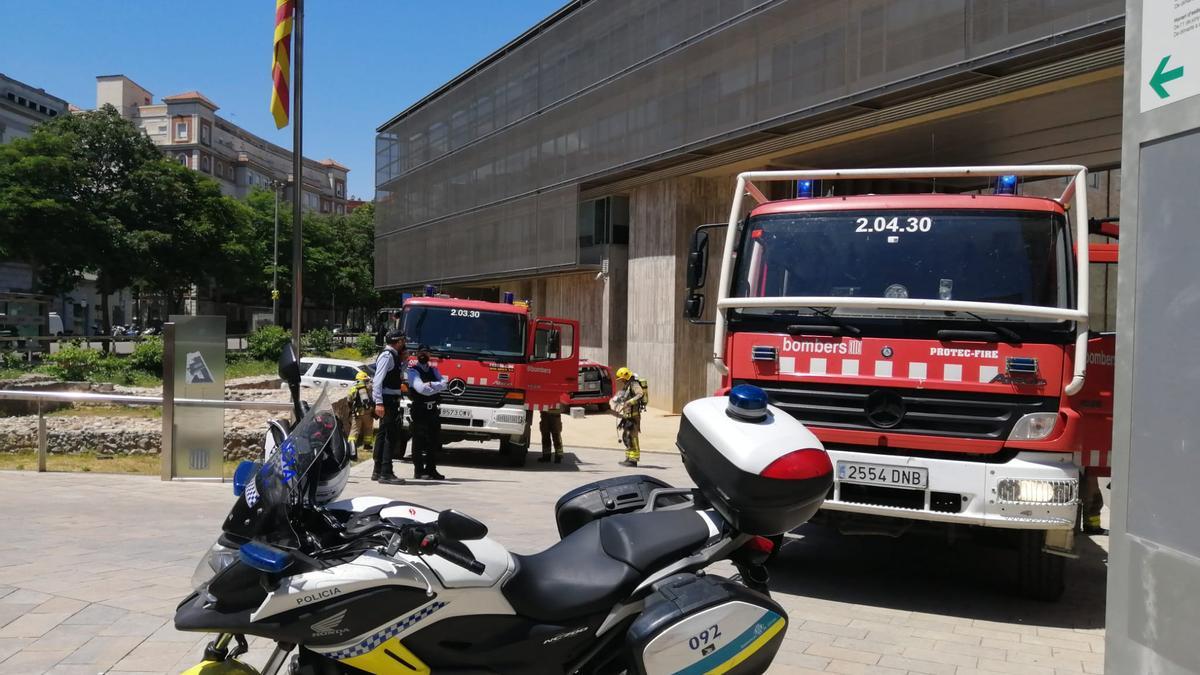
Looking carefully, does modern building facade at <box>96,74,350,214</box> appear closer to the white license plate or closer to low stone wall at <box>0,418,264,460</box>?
low stone wall at <box>0,418,264,460</box>

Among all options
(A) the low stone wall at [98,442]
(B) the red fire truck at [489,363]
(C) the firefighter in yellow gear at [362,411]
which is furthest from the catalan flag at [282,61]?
(A) the low stone wall at [98,442]

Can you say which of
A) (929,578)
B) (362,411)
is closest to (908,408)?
(929,578)

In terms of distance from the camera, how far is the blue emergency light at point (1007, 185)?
6543 mm

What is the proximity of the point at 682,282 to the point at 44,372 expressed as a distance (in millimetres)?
15038

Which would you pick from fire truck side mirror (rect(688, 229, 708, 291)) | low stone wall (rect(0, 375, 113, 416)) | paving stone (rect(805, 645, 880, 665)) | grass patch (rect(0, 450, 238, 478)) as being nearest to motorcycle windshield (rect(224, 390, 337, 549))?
paving stone (rect(805, 645, 880, 665))

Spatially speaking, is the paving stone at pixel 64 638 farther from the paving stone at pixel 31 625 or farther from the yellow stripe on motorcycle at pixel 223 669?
the yellow stripe on motorcycle at pixel 223 669

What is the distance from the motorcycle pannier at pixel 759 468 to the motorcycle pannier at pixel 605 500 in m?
0.37

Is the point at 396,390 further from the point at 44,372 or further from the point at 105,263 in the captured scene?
the point at 105,263

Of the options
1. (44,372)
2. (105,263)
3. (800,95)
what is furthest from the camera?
(105,263)

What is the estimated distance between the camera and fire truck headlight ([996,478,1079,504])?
213 inches

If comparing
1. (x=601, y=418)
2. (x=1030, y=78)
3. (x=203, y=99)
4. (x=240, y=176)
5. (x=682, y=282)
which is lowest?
(x=601, y=418)

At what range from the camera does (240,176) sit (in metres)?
99.6

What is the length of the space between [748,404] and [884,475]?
9.02 ft

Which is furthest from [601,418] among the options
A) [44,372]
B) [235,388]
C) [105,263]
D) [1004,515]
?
[105,263]
